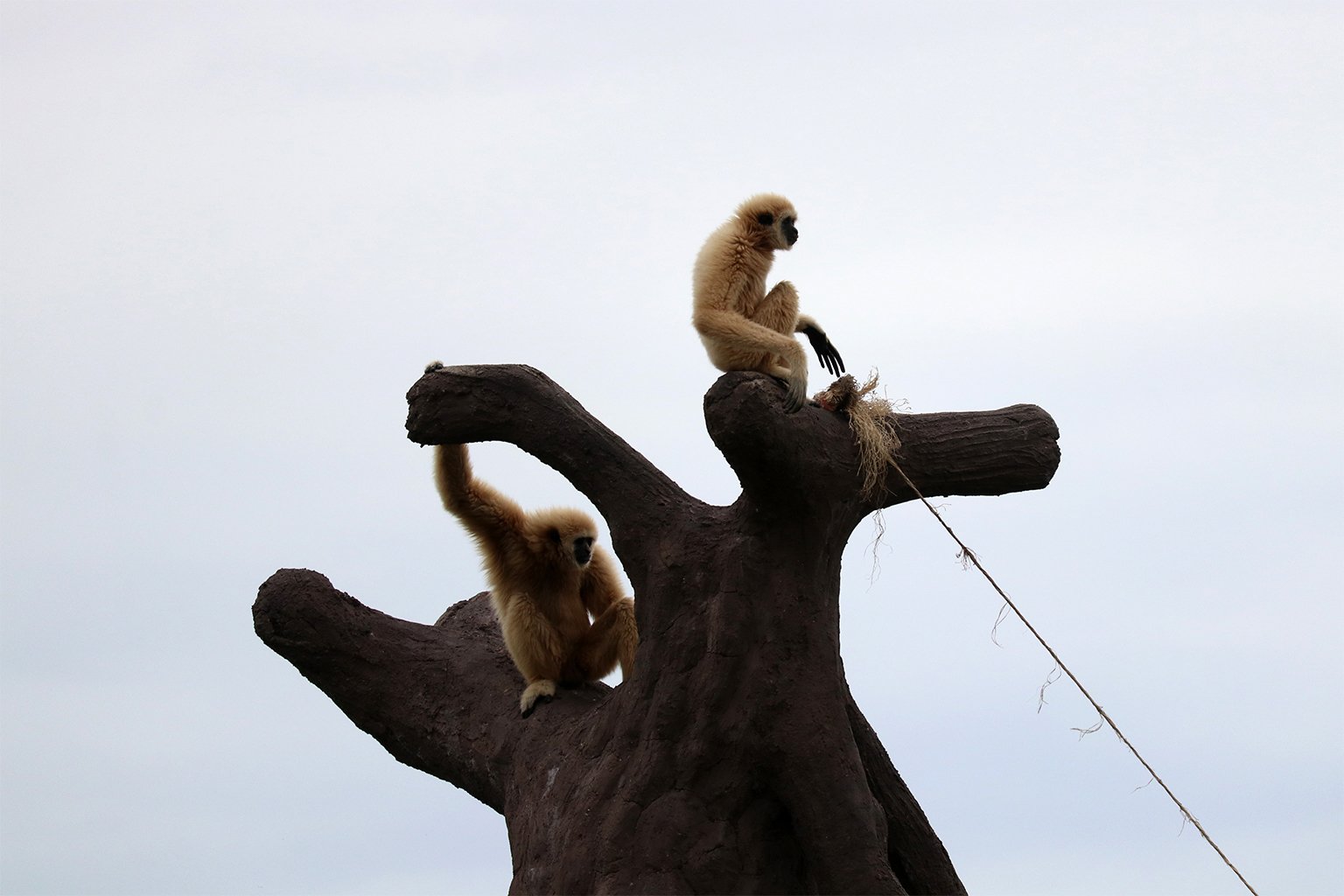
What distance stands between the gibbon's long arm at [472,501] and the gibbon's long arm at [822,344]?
1.93 m

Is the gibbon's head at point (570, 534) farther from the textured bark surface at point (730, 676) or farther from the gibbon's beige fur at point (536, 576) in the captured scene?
the textured bark surface at point (730, 676)

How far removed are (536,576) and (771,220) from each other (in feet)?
8.01

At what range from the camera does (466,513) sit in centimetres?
797

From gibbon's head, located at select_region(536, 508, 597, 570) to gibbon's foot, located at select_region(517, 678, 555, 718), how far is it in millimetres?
742

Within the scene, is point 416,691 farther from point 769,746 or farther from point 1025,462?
point 1025,462

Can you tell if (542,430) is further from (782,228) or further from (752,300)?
(782,228)

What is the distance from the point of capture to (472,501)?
795 centimetres

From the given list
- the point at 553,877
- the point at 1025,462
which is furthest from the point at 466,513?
the point at 1025,462

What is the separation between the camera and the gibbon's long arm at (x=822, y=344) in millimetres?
7695

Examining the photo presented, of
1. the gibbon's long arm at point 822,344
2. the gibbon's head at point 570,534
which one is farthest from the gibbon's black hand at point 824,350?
the gibbon's head at point 570,534

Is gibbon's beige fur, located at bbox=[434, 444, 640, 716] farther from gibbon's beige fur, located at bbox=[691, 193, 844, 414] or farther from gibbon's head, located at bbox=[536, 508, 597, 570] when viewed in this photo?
gibbon's beige fur, located at bbox=[691, 193, 844, 414]

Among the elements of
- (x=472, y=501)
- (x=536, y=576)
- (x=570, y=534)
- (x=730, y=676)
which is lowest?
(x=730, y=676)

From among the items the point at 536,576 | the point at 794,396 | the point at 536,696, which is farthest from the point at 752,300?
the point at 536,696

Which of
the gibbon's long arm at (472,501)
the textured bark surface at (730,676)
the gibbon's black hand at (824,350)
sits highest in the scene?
the gibbon's black hand at (824,350)
